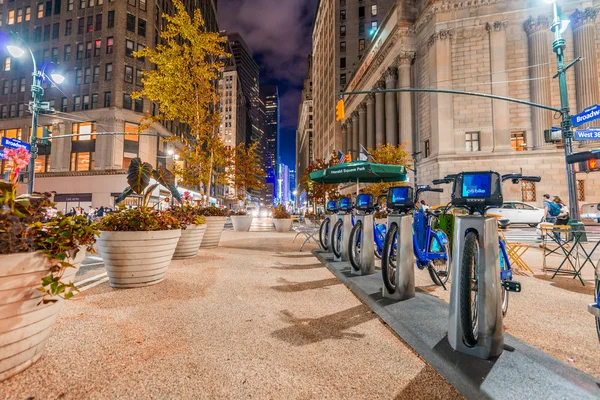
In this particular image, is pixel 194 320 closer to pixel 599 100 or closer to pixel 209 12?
pixel 599 100

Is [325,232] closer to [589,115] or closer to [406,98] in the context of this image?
[589,115]

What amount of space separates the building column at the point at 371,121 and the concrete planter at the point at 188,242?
139ft

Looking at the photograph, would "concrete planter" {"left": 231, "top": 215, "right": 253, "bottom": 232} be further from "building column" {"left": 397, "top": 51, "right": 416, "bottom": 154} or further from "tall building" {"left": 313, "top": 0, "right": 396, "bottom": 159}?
"tall building" {"left": 313, "top": 0, "right": 396, "bottom": 159}

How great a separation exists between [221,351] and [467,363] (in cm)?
206

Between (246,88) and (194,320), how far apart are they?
672 ft

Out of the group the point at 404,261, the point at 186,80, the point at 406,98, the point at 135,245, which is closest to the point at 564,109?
the point at 404,261

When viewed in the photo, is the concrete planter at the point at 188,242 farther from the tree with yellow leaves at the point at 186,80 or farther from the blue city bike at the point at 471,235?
the blue city bike at the point at 471,235

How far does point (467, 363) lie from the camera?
2.32 m

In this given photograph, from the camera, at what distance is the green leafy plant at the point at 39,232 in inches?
75.7

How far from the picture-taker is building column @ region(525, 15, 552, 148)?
25969 mm

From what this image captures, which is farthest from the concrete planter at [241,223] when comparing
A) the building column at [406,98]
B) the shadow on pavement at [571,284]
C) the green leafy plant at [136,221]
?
the building column at [406,98]

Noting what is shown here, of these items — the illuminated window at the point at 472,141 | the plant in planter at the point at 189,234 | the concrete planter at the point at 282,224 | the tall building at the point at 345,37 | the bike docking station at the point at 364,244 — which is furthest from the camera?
the tall building at the point at 345,37

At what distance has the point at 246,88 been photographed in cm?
19100

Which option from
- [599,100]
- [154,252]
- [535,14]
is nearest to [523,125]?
[599,100]
